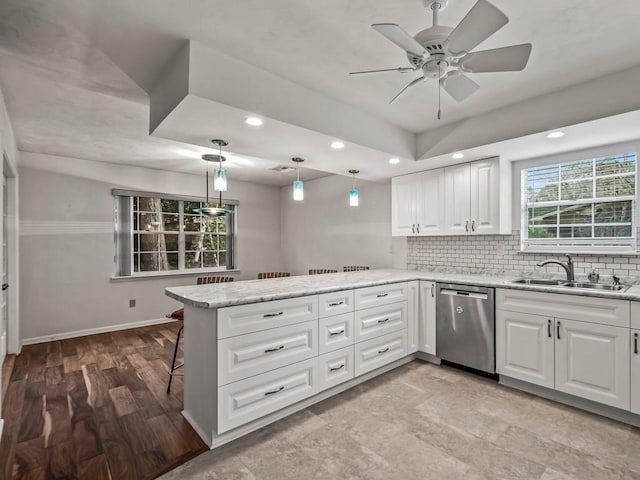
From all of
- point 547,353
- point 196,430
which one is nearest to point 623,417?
point 547,353

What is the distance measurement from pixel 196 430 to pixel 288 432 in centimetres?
62

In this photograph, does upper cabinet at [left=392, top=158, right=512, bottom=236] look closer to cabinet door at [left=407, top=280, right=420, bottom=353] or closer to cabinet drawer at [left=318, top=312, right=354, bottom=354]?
cabinet door at [left=407, top=280, right=420, bottom=353]

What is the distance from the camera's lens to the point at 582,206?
312 centimetres

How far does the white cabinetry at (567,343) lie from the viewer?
2318mm

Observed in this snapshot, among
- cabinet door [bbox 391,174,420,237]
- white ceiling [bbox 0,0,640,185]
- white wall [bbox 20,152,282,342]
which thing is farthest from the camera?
white wall [bbox 20,152,282,342]

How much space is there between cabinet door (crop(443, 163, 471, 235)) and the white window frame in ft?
1.78

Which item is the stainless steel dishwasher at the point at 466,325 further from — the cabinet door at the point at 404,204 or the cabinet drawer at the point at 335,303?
the cabinet drawer at the point at 335,303

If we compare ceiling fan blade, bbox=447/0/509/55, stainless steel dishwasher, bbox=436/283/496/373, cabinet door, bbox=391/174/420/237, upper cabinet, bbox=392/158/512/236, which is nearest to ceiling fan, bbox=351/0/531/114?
ceiling fan blade, bbox=447/0/509/55

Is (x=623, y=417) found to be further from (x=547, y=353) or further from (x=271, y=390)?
(x=271, y=390)

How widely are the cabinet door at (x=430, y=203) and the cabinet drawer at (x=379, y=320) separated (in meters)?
1.01

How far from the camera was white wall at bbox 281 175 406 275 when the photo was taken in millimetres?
4629

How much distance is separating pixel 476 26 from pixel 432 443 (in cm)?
227

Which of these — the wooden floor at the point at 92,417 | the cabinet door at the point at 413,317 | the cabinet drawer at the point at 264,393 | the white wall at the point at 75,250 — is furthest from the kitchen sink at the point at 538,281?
the white wall at the point at 75,250

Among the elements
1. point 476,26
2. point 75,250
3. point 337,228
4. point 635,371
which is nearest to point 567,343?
point 635,371
